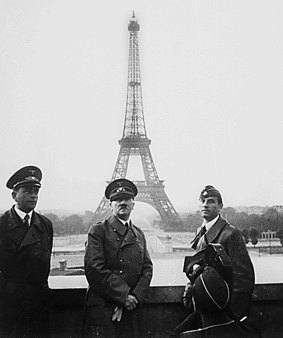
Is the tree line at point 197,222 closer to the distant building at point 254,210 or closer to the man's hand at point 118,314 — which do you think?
the distant building at point 254,210

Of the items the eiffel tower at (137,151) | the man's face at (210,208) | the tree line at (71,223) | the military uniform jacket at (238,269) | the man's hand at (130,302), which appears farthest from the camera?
the eiffel tower at (137,151)

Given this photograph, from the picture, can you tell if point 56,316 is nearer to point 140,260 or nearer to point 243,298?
point 140,260

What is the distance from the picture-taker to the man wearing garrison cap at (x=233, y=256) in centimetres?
292

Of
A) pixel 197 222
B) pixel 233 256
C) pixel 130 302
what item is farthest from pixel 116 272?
pixel 197 222

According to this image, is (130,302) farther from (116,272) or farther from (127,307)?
(116,272)

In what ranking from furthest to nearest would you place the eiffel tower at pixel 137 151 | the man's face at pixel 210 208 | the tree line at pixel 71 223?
the eiffel tower at pixel 137 151
the tree line at pixel 71 223
the man's face at pixel 210 208

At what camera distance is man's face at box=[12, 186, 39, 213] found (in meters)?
3.08

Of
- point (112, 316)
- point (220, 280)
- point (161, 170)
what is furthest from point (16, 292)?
point (161, 170)

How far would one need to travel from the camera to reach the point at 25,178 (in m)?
3.17

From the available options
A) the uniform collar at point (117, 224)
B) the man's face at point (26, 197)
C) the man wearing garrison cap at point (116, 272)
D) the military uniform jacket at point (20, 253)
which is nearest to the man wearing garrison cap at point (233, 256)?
the man wearing garrison cap at point (116, 272)

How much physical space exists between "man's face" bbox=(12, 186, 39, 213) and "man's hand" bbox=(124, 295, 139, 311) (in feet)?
2.74

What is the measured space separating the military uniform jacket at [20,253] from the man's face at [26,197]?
0.06m

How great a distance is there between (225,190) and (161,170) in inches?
20.6

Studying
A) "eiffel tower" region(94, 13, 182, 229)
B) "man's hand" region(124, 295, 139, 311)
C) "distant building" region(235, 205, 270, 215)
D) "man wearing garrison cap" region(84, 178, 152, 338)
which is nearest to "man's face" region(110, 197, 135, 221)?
"man wearing garrison cap" region(84, 178, 152, 338)
